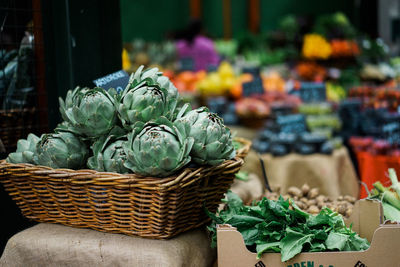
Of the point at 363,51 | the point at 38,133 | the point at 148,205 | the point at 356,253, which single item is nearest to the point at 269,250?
the point at 356,253

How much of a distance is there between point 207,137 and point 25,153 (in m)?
0.67

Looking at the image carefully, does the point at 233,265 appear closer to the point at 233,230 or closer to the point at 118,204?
the point at 233,230

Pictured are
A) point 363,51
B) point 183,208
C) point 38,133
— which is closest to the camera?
point 183,208

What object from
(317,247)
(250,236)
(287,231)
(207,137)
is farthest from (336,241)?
(207,137)

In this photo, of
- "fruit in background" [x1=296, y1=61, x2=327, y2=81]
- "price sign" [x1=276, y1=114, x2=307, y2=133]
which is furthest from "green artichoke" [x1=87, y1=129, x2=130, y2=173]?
"fruit in background" [x1=296, y1=61, x2=327, y2=81]

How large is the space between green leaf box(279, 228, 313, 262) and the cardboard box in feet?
0.10

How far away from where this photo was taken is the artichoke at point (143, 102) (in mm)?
1524

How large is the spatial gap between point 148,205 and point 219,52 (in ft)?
20.0

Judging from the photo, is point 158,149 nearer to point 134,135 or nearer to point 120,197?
point 134,135

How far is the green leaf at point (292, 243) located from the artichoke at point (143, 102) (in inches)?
22.0

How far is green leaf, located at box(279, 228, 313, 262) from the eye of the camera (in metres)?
1.42

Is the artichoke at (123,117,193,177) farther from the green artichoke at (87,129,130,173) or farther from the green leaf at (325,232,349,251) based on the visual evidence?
the green leaf at (325,232,349,251)

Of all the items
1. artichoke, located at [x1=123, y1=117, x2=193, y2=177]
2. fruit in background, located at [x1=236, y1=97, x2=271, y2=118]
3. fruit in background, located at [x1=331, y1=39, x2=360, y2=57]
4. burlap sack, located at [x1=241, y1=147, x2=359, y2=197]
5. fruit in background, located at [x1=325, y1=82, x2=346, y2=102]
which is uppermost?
artichoke, located at [x1=123, y1=117, x2=193, y2=177]

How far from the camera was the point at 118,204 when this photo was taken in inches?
58.9
